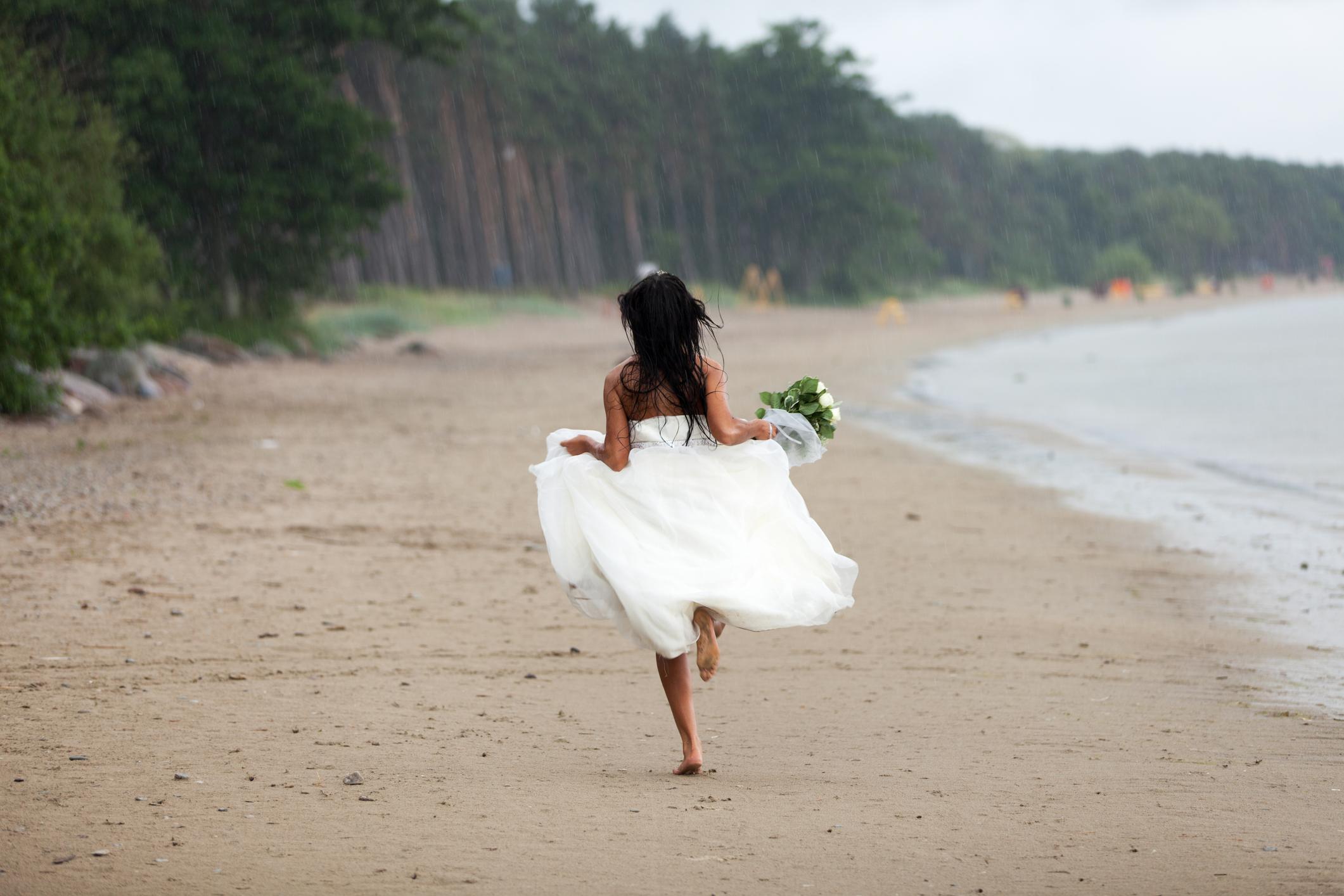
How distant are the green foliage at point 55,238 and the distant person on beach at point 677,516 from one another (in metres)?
12.5

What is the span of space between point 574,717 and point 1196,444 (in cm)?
1473

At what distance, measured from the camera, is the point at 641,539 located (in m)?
4.72

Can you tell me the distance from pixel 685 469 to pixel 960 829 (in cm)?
156

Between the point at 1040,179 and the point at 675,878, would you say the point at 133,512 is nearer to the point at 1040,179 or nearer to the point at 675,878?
the point at 675,878

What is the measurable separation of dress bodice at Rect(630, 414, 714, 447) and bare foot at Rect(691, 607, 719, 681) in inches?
24.3

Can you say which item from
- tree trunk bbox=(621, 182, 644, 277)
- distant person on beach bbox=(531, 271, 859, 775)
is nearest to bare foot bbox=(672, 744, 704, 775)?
distant person on beach bbox=(531, 271, 859, 775)

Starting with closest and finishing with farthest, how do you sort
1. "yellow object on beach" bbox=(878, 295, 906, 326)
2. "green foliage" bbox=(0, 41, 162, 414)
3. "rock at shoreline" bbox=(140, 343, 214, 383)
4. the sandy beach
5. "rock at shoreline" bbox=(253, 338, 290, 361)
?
1. the sandy beach
2. "green foliage" bbox=(0, 41, 162, 414)
3. "rock at shoreline" bbox=(140, 343, 214, 383)
4. "rock at shoreline" bbox=(253, 338, 290, 361)
5. "yellow object on beach" bbox=(878, 295, 906, 326)

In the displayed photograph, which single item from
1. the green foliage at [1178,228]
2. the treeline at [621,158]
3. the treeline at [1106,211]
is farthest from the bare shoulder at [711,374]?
the green foliage at [1178,228]

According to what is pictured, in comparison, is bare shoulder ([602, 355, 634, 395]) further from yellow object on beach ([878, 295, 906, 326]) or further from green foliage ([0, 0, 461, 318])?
yellow object on beach ([878, 295, 906, 326])

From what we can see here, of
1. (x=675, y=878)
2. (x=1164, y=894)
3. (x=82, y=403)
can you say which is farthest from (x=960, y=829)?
(x=82, y=403)

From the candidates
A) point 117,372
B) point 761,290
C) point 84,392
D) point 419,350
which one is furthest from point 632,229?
point 84,392

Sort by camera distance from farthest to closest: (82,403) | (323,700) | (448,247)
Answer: (448,247) < (82,403) < (323,700)

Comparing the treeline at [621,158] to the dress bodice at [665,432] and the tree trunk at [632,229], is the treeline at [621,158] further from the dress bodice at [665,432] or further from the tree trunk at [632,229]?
the dress bodice at [665,432]

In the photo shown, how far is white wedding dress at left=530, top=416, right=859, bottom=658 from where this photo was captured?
4617mm
